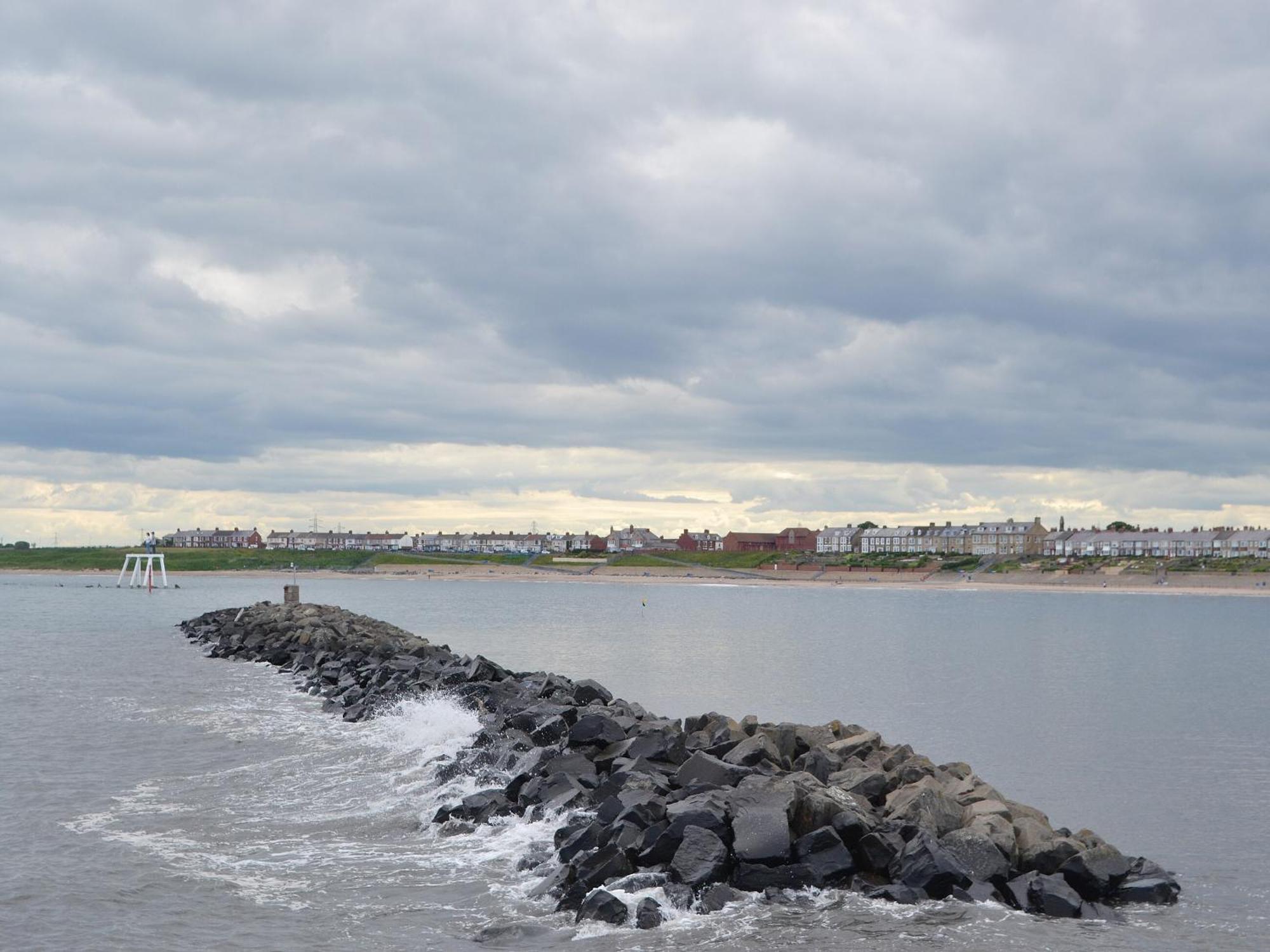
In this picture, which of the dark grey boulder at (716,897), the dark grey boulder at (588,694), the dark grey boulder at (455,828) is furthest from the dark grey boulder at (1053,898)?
the dark grey boulder at (588,694)

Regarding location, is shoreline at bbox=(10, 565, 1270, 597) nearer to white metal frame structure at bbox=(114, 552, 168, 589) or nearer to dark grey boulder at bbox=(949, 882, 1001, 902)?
white metal frame structure at bbox=(114, 552, 168, 589)

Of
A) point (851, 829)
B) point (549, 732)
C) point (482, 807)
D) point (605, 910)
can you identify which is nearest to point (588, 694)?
point (549, 732)

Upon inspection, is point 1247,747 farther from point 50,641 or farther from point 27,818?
point 50,641

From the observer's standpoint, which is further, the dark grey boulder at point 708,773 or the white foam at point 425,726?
the white foam at point 425,726

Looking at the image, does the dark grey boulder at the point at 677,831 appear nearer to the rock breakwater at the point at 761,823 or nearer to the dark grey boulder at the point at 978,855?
the rock breakwater at the point at 761,823

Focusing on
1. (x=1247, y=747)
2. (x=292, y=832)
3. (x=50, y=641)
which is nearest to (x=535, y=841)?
(x=292, y=832)

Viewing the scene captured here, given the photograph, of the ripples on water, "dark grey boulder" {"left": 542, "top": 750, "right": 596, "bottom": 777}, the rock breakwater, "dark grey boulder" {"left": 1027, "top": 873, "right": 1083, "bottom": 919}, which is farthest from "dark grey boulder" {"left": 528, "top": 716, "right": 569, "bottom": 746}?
"dark grey boulder" {"left": 1027, "top": 873, "right": 1083, "bottom": 919}

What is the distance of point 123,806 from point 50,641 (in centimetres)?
3786

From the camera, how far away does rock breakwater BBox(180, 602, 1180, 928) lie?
12.0 m

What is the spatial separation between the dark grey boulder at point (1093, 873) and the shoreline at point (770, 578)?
12622 cm

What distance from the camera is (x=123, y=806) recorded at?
1581 centimetres

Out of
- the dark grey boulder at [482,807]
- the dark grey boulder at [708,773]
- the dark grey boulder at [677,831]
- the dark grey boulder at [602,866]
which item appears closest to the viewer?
the dark grey boulder at [602,866]

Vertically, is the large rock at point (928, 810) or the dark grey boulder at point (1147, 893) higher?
the large rock at point (928, 810)

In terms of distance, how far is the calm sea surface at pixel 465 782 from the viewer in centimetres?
1097
